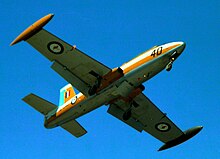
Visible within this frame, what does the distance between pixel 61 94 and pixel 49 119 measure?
280 cm

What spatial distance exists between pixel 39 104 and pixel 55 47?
18.2 feet

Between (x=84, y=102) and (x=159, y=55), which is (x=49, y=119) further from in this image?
(x=159, y=55)

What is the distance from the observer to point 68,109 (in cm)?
3641

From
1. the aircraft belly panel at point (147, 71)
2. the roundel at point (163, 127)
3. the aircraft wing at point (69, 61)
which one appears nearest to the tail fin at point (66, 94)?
the aircraft wing at point (69, 61)

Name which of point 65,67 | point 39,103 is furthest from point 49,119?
point 65,67

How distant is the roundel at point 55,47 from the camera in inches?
1321

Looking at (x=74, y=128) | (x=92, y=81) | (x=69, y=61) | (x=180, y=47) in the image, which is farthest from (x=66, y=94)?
(x=180, y=47)

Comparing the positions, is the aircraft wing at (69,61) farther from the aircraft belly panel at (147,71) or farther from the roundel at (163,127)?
the roundel at (163,127)

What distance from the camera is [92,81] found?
1394 inches

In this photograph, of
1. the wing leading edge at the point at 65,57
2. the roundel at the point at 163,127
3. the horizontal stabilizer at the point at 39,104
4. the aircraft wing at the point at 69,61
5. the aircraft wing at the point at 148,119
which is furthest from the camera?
the roundel at the point at 163,127

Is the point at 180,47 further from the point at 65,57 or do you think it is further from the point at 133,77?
the point at 65,57

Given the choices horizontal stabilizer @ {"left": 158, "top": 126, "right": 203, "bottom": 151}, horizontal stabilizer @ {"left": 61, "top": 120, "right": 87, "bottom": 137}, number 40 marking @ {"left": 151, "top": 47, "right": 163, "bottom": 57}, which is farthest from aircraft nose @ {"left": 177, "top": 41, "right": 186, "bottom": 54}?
horizontal stabilizer @ {"left": 61, "top": 120, "right": 87, "bottom": 137}

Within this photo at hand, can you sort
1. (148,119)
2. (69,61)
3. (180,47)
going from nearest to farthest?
(180,47), (69,61), (148,119)

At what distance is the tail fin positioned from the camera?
38.1 metres
